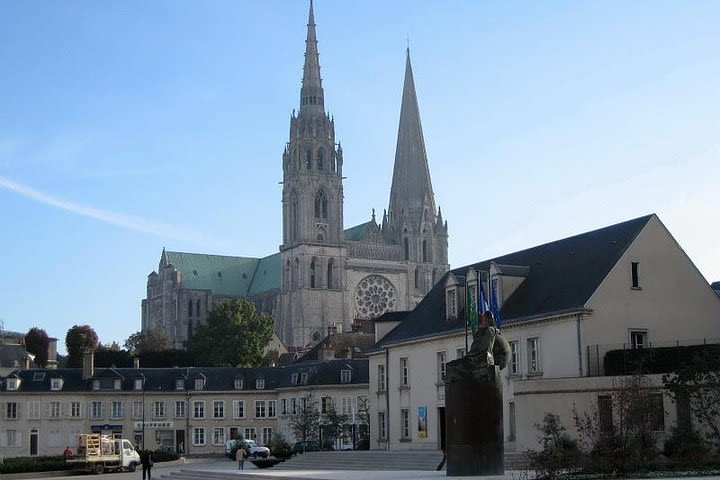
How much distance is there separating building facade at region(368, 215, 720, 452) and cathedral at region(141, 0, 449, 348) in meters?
121

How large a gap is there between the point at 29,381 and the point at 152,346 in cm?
5387

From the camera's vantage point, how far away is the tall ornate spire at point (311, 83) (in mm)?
183750

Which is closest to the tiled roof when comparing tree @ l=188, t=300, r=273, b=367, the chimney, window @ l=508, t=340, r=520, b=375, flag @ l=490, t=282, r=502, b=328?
window @ l=508, t=340, r=520, b=375

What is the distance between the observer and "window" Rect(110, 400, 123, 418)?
88500mm

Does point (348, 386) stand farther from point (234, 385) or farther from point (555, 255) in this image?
point (555, 255)

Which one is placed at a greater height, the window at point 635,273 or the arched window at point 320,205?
the arched window at point 320,205

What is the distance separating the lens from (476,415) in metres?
31.0

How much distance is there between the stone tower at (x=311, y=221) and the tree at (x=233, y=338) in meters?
50.3

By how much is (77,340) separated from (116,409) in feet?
161

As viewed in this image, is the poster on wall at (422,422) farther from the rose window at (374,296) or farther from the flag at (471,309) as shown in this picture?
the rose window at (374,296)

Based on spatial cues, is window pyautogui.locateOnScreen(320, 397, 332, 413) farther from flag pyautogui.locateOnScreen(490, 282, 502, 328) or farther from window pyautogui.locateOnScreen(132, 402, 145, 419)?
flag pyautogui.locateOnScreen(490, 282, 502, 328)

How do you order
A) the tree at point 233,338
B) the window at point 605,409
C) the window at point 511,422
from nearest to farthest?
1. the window at point 605,409
2. the window at point 511,422
3. the tree at point 233,338

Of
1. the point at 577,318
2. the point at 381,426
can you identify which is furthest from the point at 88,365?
the point at 577,318

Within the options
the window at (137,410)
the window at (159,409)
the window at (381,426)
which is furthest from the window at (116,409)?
the window at (381,426)
